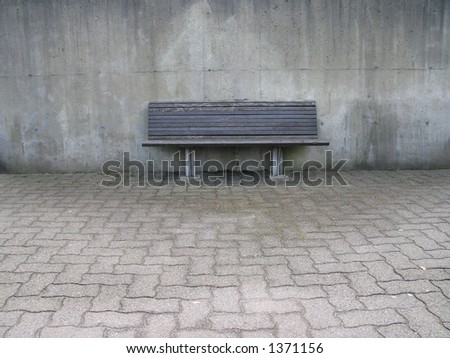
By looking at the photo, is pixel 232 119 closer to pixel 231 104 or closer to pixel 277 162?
pixel 231 104

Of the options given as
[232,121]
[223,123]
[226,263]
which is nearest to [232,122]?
[232,121]

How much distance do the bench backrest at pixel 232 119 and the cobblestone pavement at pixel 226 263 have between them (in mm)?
1071

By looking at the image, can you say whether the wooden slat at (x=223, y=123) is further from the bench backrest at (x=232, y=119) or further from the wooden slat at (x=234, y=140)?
the wooden slat at (x=234, y=140)

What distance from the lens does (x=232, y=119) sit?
675 centimetres

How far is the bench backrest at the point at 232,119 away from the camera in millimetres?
6703

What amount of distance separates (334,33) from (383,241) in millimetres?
3791

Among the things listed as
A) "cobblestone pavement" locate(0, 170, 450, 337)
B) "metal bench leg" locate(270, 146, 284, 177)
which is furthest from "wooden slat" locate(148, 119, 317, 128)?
"cobblestone pavement" locate(0, 170, 450, 337)

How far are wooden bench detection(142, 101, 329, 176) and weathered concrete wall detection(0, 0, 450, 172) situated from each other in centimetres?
23

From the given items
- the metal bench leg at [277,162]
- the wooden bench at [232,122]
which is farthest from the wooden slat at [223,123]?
the metal bench leg at [277,162]

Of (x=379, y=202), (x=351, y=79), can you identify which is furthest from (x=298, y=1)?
(x=379, y=202)
